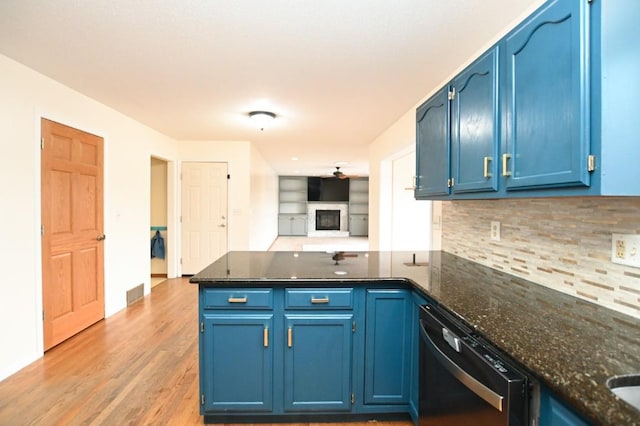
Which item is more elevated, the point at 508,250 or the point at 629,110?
the point at 629,110

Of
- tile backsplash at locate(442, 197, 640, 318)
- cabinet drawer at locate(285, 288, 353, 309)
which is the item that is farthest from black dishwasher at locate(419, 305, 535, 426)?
tile backsplash at locate(442, 197, 640, 318)

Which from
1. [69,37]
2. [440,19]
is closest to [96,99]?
[69,37]

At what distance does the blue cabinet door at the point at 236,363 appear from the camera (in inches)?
69.1

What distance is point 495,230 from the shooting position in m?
1.96

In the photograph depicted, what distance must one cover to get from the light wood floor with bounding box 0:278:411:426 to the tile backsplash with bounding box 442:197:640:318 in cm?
115

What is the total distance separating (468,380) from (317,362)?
0.94 m

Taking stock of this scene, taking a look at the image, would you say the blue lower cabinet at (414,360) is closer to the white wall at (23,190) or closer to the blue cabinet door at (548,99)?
the blue cabinet door at (548,99)

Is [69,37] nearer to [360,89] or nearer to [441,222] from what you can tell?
[360,89]

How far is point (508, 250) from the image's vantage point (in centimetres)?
185

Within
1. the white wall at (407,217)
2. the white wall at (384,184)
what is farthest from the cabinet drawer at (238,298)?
the white wall at (407,217)

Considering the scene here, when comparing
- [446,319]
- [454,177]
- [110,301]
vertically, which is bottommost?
[110,301]

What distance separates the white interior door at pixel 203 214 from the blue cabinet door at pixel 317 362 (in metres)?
3.82

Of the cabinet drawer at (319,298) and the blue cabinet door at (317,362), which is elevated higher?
the cabinet drawer at (319,298)

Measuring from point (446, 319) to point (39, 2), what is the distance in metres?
2.54
